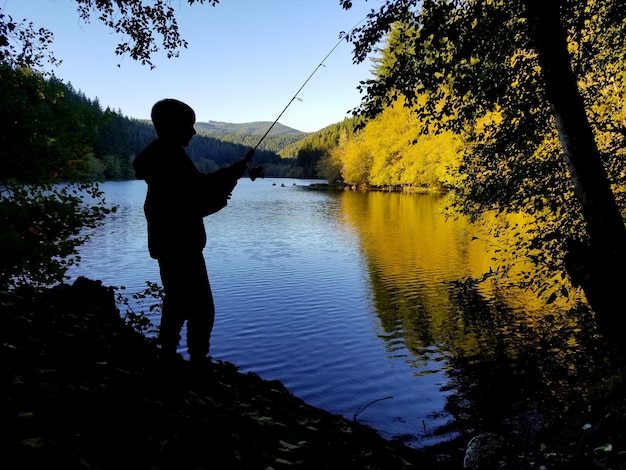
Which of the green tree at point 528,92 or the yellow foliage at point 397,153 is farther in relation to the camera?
the yellow foliage at point 397,153

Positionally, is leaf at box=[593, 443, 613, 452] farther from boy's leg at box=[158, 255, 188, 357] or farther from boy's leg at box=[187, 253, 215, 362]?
boy's leg at box=[158, 255, 188, 357]

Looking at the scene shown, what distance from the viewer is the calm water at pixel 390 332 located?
8.77 metres

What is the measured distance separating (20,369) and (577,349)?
1185cm

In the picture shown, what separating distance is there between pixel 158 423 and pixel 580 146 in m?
5.78

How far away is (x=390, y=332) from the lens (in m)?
12.9

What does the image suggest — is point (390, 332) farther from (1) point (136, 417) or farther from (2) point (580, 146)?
(1) point (136, 417)

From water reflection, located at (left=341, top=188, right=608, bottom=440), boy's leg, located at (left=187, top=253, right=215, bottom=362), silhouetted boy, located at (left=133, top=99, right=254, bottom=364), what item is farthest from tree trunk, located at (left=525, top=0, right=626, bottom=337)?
boy's leg, located at (left=187, top=253, right=215, bottom=362)

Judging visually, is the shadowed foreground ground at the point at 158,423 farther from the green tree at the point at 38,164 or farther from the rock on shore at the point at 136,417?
the green tree at the point at 38,164

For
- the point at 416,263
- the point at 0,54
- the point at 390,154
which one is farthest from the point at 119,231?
the point at 390,154

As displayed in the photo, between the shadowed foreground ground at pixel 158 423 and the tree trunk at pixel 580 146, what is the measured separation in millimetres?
1770

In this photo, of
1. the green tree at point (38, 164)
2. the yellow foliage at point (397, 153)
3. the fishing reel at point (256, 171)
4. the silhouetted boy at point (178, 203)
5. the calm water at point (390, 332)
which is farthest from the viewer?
the yellow foliage at point (397, 153)

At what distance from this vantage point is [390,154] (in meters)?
74.1

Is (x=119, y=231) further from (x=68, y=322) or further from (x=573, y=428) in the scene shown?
(x=573, y=428)

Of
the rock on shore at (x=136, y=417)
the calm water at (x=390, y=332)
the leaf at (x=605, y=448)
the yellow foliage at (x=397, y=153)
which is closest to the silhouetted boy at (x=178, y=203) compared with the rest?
the rock on shore at (x=136, y=417)
